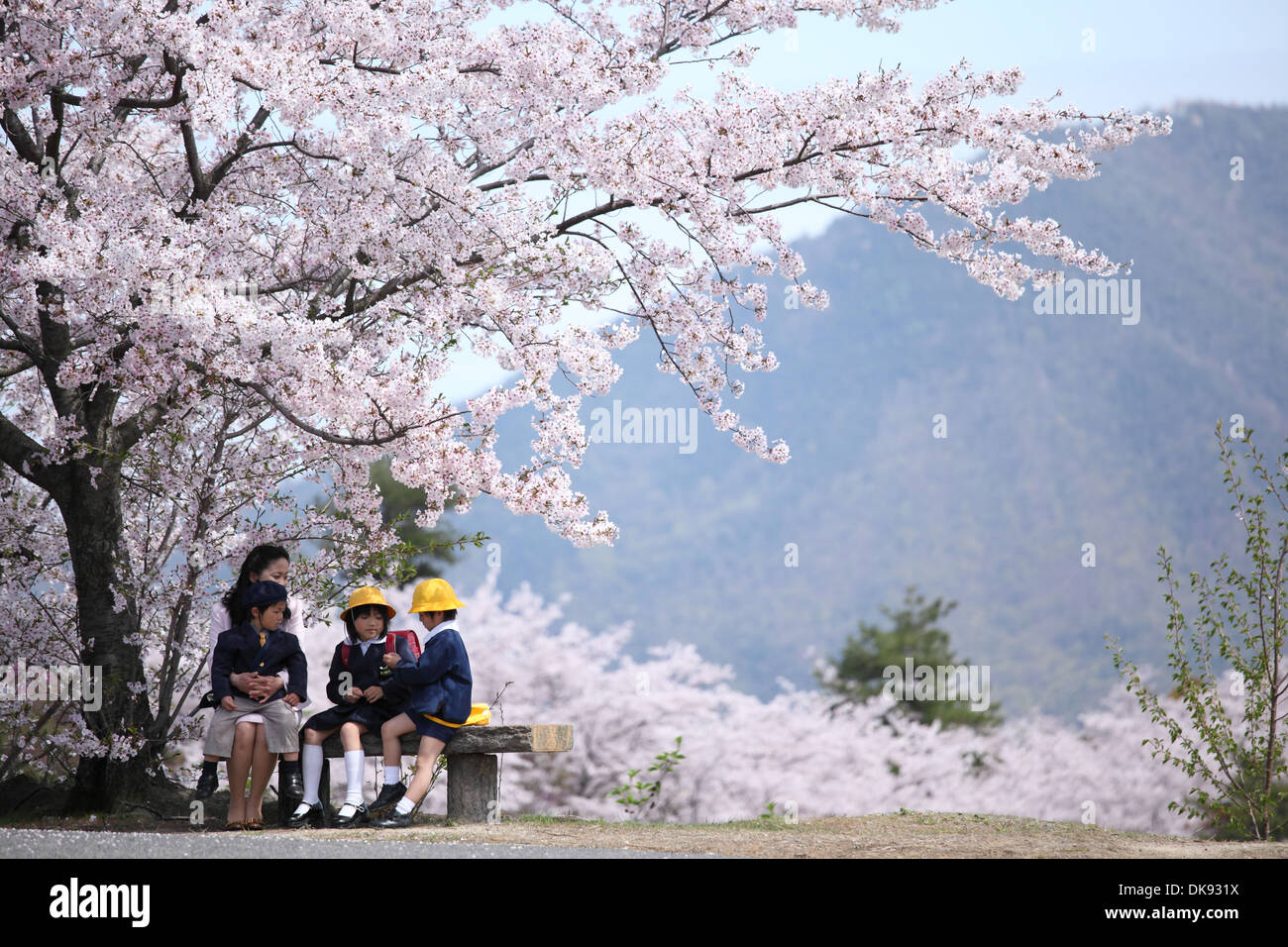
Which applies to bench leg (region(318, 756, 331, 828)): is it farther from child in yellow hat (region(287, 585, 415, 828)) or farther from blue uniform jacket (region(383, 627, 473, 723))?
blue uniform jacket (region(383, 627, 473, 723))

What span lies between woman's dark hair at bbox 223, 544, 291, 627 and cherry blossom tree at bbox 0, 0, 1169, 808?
0.72 meters

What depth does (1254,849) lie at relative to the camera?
5992mm

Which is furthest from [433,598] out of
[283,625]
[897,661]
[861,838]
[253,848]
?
[897,661]

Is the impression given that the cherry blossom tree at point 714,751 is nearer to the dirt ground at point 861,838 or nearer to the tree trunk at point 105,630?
the dirt ground at point 861,838

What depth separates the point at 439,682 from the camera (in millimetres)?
6164

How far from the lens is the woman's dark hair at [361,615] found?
634 centimetres

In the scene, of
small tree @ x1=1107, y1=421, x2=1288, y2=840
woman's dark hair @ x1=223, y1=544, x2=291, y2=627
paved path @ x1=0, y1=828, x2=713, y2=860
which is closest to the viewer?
paved path @ x1=0, y1=828, x2=713, y2=860

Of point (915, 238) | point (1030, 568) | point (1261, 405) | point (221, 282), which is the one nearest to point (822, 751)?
point (915, 238)

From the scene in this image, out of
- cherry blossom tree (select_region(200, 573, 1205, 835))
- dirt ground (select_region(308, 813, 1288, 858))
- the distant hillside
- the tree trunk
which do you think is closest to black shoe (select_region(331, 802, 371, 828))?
dirt ground (select_region(308, 813, 1288, 858))

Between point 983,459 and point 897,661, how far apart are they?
3337 inches

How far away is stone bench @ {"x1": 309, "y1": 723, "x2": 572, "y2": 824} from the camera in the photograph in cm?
→ 611

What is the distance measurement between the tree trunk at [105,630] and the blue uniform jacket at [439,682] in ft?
6.94

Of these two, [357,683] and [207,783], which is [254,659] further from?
[207,783]

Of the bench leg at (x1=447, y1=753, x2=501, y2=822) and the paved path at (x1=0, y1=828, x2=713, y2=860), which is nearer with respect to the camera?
the paved path at (x1=0, y1=828, x2=713, y2=860)
